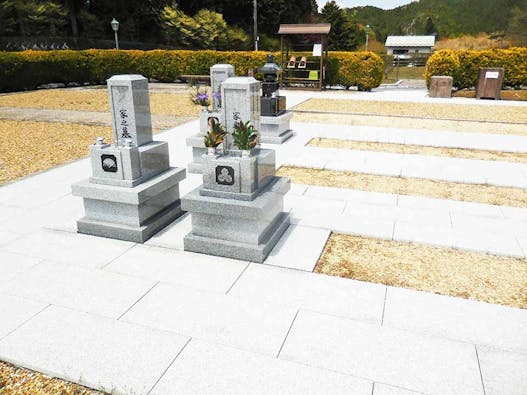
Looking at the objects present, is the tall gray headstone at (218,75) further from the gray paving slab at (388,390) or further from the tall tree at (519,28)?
the tall tree at (519,28)

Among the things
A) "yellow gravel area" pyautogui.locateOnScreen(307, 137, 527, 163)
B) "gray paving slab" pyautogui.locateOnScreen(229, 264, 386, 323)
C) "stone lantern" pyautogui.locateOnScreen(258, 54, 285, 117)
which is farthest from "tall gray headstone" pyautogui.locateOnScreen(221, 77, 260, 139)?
"stone lantern" pyautogui.locateOnScreen(258, 54, 285, 117)

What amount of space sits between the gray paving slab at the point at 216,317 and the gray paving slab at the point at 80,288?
0.20 meters

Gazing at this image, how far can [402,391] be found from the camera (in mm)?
3109

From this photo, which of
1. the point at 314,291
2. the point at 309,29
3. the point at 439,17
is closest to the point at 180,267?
the point at 314,291

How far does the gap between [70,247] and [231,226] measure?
214 centimetres

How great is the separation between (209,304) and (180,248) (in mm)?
1361

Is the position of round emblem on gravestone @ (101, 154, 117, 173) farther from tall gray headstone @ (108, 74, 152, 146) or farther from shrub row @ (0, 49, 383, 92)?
shrub row @ (0, 49, 383, 92)

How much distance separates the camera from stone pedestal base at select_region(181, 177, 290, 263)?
5000 mm

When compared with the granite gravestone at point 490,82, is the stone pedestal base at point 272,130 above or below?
below

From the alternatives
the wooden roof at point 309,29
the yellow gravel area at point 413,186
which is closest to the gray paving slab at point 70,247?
the yellow gravel area at point 413,186

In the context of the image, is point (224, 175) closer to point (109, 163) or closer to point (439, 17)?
point (109, 163)

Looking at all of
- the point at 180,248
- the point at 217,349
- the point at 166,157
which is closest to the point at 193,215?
the point at 180,248

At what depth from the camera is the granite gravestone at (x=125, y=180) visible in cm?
553

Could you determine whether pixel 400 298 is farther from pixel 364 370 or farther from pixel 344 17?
pixel 344 17
